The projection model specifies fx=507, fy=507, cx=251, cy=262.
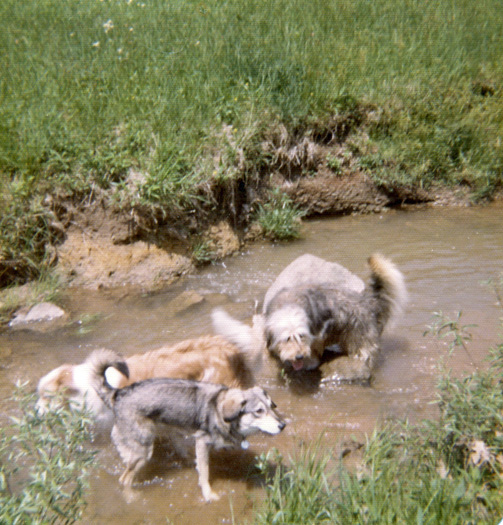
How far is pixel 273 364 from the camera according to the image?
4.33 metres

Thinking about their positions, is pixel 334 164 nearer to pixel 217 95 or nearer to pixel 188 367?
pixel 217 95

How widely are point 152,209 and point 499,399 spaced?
410 centimetres

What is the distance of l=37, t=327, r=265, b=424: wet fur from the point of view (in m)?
3.59

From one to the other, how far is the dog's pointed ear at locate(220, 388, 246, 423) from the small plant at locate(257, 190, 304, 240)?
3.39 m

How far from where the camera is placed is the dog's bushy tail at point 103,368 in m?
3.27

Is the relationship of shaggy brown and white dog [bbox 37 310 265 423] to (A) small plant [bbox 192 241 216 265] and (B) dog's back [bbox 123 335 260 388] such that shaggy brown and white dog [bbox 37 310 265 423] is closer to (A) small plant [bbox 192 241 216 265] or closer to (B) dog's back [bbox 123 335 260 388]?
(B) dog's back [bbox 123 335 260 388]

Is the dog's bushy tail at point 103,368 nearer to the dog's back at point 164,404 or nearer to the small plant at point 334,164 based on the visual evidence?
the dog's back at point 164,404

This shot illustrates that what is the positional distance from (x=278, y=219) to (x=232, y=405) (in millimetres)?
3576

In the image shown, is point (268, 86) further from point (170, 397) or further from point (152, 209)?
point (170, 397)

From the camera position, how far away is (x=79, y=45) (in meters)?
7.43

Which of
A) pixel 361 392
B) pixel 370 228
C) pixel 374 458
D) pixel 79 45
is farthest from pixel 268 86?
pixel 374 458

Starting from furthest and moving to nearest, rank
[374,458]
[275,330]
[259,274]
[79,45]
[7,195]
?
[79,45] → [259,274] → [7,195] → [275,330] → [374,458]

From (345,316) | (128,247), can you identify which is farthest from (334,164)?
(345,316)

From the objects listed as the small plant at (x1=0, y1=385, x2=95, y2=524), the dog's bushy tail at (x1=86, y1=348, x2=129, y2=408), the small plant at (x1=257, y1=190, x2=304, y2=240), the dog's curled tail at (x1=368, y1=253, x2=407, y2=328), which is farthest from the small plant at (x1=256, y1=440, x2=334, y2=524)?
the small plant at (x1=257, y1=190, x2=304, y2=240)
